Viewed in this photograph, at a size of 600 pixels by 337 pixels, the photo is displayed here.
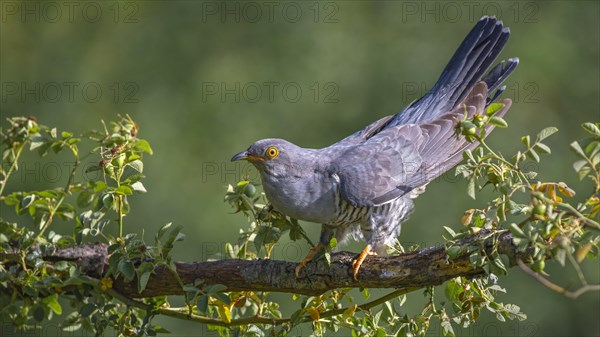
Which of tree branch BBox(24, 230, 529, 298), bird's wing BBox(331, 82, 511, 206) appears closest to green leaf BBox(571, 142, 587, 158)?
tree branch BBox(24, 230, 529, 298)

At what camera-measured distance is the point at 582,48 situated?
734 centimetres

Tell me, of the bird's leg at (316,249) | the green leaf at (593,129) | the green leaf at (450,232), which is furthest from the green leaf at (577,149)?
the bird's leg at (316,249)

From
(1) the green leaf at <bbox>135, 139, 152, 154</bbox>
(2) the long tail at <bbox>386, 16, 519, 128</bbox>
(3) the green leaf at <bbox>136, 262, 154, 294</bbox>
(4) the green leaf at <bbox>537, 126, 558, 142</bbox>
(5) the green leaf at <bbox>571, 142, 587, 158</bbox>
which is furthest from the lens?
(2) the long tail at <bbox>386, 16, 519, 128</bbox>

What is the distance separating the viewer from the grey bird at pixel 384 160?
11.2 ft

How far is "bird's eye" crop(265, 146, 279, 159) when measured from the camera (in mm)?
3445

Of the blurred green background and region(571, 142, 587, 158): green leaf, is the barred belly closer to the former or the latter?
region(571, 142, 587, 158): green leaf

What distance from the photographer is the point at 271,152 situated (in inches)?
136

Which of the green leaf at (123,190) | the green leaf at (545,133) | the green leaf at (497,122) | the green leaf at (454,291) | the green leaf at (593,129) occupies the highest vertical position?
the green leaf at (593,129)

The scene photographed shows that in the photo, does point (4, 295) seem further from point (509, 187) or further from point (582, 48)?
point (582, 48)

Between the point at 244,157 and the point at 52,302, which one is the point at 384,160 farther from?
the point at 52,302

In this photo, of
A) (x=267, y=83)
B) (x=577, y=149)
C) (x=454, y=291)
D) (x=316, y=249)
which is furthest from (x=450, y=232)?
(x=267, y=83)

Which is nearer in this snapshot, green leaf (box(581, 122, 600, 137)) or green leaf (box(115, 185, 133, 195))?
green leaf (box(581, 122, 600, 137))

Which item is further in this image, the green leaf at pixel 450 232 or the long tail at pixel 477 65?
the long tail at pixel 477 65

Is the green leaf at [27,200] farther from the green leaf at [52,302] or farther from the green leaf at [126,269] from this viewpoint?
the green leaf at [126,269]
